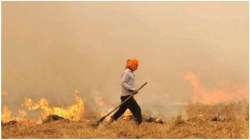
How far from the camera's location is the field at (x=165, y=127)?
1228 cm

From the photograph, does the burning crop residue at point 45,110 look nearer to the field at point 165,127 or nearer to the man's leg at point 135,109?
the field at point 165,127

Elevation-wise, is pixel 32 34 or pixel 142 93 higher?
pixel 32 34

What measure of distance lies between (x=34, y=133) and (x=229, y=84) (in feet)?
10.6

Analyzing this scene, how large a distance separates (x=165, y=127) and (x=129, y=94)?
0.78m

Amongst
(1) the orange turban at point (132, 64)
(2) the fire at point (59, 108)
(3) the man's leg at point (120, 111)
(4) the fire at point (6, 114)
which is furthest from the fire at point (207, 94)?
(4) the fire at point (6, 114)

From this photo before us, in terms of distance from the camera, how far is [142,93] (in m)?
12.8

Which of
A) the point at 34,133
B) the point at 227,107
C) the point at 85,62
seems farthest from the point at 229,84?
the point at 34,133

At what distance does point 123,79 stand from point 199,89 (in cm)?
127

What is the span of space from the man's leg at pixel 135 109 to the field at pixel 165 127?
0.14 metres

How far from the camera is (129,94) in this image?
12.4 metres

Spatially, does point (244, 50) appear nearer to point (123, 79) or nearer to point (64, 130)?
point (123, 79)

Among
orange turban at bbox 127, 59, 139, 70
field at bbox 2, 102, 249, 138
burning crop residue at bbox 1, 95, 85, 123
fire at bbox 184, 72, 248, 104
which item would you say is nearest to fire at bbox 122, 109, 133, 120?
field at bbox 2, 102, 249, 138

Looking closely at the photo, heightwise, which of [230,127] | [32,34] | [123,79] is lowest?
[230,127]

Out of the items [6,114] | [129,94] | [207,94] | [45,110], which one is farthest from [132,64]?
[6,114]
